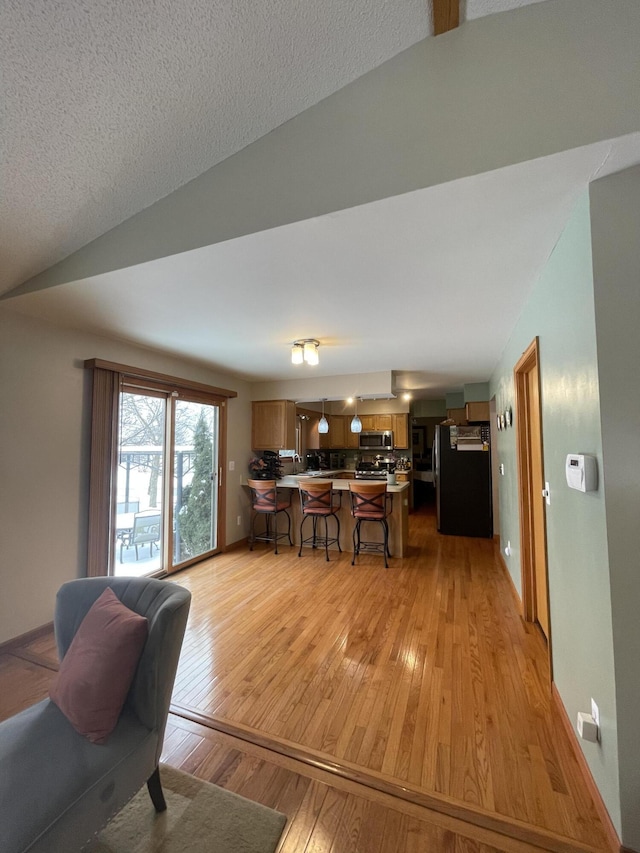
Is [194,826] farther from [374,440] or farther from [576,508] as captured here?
[374,440]

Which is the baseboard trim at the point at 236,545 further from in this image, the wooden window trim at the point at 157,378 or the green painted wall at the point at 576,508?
the green painted wall at the point at 576,508

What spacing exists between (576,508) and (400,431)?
5608 millimetres

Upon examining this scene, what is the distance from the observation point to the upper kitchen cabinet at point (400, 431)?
7.07 metres

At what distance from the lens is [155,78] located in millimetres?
1403

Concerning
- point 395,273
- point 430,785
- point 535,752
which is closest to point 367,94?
point 395,273

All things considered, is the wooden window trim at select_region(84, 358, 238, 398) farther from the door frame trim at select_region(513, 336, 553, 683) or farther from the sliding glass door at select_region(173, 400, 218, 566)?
the door frame trim at select_region(513, 336, 553, 683)

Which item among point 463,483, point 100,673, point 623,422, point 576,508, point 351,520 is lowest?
point 351,520

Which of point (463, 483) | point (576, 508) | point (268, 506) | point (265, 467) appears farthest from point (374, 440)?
point (576, 508)

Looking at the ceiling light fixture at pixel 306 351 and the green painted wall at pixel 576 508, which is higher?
the ceiling light fixture at pixel 306 351

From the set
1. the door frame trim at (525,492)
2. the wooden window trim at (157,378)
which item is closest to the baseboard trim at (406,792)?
the door frame trim at (525,492)

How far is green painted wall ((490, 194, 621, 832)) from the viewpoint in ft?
4.12

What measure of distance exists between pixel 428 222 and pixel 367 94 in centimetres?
58

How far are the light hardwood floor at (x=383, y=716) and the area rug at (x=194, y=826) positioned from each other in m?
0.08

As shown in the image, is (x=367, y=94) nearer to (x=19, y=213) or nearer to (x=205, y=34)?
(x=205, y=34)
